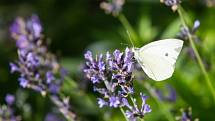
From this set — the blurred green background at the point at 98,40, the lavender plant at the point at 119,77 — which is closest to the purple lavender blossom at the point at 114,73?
the lavender plant at the point at 119,77

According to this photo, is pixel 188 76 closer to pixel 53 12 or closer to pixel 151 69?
pixel 151 69

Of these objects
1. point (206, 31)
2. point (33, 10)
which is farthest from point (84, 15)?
point (206, 31)

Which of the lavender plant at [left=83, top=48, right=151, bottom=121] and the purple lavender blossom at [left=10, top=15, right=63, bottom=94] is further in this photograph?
the purple lavender blossom at [left=10, top=15, right=63, bottom=94]

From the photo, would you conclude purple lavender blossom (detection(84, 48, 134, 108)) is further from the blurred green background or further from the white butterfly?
the blurred green background

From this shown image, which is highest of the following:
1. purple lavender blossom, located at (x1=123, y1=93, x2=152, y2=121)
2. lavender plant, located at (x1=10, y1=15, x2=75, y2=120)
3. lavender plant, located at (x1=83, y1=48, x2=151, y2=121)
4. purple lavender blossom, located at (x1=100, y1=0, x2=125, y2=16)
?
purple lavender blossom, located at (x1=100, y1=0, x2=125, y2=16)

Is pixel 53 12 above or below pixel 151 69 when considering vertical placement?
above

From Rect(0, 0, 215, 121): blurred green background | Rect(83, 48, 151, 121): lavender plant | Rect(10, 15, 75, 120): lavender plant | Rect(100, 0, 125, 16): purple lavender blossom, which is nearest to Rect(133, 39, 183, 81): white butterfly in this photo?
Rect(83, 48, 151, 121): lavender plant

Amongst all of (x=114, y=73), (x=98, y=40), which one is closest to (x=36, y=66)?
(x=114, y=73)
